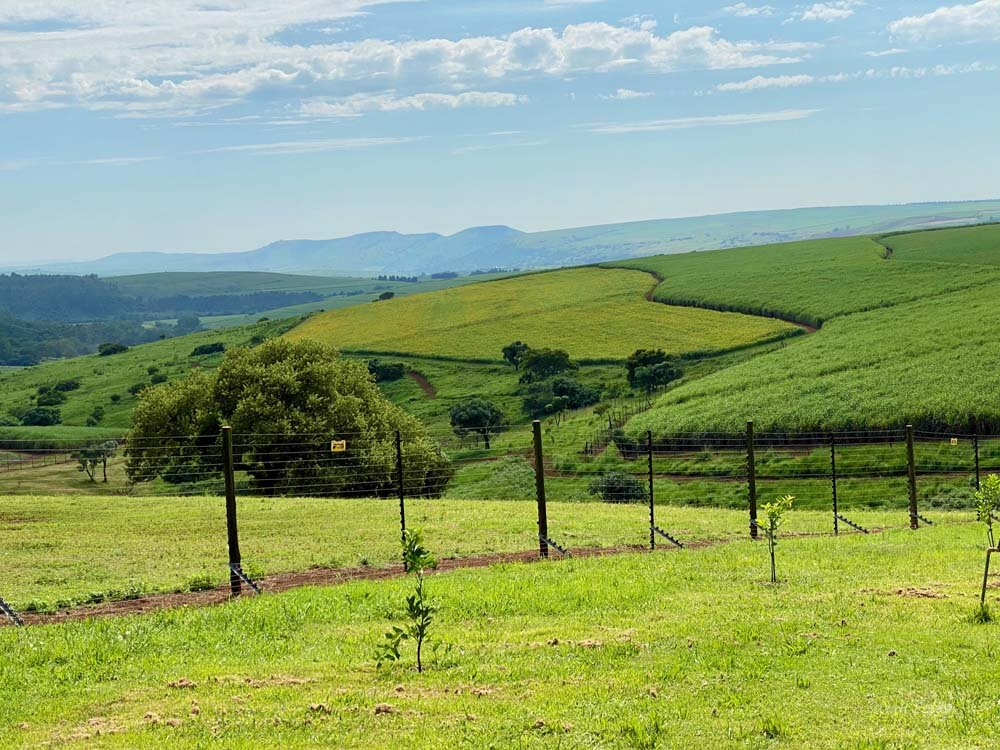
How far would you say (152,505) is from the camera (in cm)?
3228

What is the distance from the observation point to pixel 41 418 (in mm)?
117562

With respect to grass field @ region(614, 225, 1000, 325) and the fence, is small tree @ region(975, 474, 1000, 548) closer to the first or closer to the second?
the fence

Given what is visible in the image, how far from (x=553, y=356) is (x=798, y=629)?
91914 millimetres

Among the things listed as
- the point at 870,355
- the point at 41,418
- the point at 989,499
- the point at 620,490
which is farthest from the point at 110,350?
the point at 989,499

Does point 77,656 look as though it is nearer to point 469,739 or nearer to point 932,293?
point 469,739

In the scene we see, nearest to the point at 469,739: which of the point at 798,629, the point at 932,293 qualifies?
the point at 798,629

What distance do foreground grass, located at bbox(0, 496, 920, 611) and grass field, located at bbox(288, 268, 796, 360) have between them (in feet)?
248

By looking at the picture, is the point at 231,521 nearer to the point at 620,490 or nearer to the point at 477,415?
the point at 620,490

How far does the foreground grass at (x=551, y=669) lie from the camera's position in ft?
28.9

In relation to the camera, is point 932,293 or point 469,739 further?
point 932,293

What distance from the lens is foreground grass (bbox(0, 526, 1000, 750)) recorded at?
882 centimetres

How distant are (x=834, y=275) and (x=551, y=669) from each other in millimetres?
126329

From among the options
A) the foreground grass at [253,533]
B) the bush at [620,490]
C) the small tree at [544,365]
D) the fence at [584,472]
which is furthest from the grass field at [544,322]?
the foreground grass at [253,533]

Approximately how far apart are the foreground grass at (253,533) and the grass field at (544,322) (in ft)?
248
